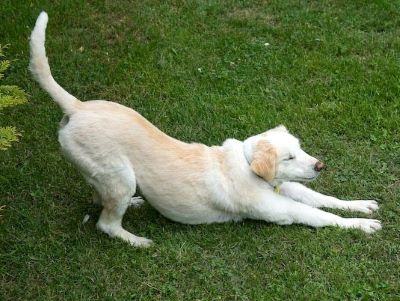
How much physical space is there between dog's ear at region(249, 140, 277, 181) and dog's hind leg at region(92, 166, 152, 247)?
2.99ft

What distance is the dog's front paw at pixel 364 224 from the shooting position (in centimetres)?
488

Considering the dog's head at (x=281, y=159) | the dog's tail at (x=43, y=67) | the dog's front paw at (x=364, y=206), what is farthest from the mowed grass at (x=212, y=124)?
the dog's tail at (x=43, y=67)

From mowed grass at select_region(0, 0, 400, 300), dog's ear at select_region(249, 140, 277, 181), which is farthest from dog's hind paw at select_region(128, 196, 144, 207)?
dog's ear at select_region(249, 140, 277, 181)

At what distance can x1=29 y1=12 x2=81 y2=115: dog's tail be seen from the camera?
4.42 metres

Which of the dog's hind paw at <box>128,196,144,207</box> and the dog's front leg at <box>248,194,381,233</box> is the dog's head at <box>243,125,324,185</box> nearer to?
the dog's front leg at <box>248,194,381,233</box>

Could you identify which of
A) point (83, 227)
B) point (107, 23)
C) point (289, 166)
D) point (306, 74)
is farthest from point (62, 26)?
point (289, 166)

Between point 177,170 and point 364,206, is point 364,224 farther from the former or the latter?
point 177,170

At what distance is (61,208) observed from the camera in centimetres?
538

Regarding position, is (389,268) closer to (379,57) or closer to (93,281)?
(93,281)

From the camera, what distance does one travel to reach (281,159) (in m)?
4.84

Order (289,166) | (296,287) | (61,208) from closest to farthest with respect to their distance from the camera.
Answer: (296,287), (289,166), (61,208)

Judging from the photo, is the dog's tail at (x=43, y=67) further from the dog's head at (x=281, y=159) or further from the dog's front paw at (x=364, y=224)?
the dog's front paw at (x=364, y=224)

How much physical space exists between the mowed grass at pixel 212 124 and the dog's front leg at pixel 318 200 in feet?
0.33

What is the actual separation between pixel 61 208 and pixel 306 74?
3.09 meters
